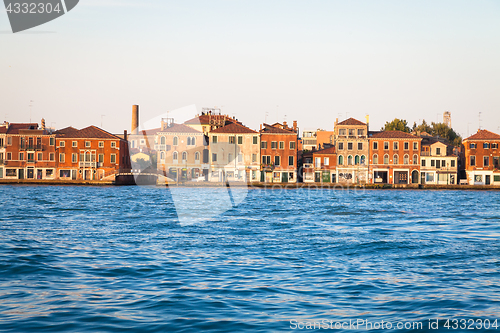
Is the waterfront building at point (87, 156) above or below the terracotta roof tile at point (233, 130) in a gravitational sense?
below

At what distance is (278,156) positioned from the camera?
56.9 meters

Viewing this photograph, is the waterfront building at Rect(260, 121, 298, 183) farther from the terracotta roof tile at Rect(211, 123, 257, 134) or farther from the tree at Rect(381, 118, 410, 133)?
the tree at Rect(381, 118, 410, 133)

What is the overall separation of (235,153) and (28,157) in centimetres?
2393

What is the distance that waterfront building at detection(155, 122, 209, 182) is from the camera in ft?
184

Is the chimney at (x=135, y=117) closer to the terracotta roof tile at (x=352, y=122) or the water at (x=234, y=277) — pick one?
the terracotta roof tile at (x=352, y=122)

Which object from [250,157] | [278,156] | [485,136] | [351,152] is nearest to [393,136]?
[351,152]

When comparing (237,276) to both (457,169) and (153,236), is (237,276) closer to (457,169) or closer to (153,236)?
(153,236)

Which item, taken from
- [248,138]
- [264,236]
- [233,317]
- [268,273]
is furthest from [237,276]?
[248,138]

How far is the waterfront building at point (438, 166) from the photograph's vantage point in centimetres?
5662

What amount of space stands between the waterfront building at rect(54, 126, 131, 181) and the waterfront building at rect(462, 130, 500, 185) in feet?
134

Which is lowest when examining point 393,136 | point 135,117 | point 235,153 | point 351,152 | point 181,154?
point 181,154

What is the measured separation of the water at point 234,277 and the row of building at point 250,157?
40768 millimetres

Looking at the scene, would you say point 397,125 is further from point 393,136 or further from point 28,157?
point 28,157

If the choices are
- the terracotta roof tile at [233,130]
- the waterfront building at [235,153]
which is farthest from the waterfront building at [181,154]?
the terracotta roof tile at [233,130]
